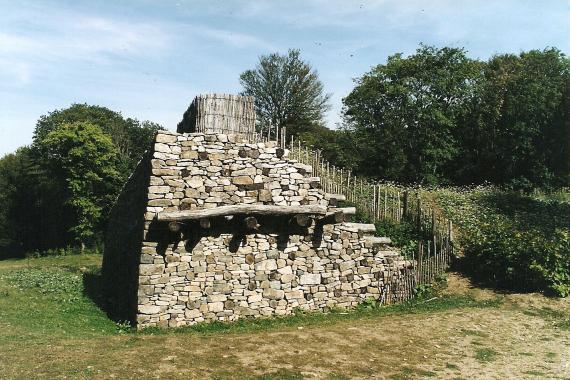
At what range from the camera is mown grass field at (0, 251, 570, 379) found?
27.8 feet

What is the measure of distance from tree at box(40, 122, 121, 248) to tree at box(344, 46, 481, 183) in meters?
22.7

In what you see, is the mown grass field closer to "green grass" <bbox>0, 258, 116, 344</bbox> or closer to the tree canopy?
"green grass" <bbox>0, 258, 116, 344</bbox>

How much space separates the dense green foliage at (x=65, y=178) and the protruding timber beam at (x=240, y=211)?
30911 millimetres

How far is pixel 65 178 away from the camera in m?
40.7

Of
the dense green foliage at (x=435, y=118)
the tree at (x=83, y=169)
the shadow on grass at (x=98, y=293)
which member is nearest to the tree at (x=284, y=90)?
the dense green foliage at (x=435, y=118)

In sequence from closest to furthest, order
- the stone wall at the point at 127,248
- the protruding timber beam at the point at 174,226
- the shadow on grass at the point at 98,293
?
the protruding timber beam at the point at 174,226, the stone wall at the point at 127,248, the shadow on grass at the point at 98,293

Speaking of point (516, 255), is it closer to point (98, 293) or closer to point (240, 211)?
point (240, 211)

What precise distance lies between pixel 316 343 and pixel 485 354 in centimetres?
354

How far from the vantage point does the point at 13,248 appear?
47281mm

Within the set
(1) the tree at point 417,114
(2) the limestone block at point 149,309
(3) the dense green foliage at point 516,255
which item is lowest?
(2) the limestone block at point 149,309

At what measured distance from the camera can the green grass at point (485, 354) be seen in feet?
30.8

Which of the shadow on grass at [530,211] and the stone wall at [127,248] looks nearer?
the stone wall at [127,248]

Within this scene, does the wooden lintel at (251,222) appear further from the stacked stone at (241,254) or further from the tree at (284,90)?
the tree at (284,90)

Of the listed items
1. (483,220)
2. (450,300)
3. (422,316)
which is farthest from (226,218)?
(483,220)
